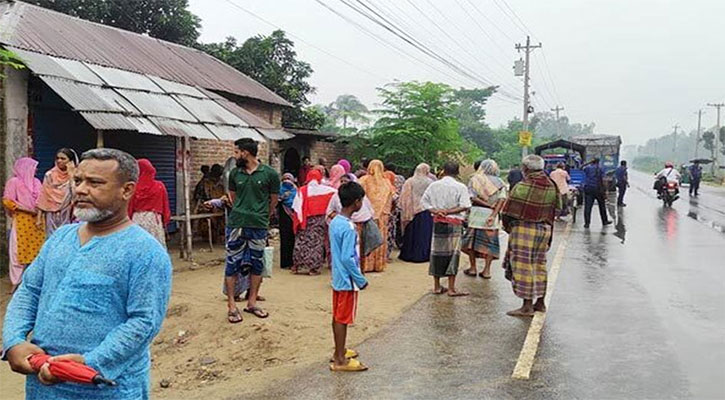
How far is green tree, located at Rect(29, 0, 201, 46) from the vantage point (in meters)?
21.8

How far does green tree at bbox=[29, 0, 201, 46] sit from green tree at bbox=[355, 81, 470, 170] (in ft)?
29.8

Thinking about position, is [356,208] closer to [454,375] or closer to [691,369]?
[454,375]

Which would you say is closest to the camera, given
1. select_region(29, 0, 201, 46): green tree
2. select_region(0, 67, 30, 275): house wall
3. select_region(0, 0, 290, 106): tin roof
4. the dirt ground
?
the dirt ground

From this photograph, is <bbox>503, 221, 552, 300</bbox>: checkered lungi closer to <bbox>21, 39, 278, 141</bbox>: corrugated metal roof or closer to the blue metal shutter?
<bbox>21, 39, 278, 141</bbox>: corrugated metal roof

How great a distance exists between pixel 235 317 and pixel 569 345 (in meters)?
3.28

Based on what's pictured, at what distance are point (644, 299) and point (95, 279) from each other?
7.02 meters

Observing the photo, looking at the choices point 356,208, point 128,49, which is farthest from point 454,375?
point 128,49

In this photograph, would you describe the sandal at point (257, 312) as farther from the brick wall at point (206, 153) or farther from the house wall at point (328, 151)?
the house wall at point (328, 151)

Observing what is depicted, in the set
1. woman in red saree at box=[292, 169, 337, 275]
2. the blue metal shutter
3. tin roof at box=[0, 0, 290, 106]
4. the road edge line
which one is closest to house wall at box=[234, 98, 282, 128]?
tin roof at box=[0, 0, 290, 106]

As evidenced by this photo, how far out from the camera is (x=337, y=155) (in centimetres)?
1997

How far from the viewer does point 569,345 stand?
5.84 m

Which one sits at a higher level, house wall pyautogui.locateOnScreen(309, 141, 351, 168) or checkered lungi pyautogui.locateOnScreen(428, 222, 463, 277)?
house wall pyautogui.locateOnScreen(309, 141, 351, 168)

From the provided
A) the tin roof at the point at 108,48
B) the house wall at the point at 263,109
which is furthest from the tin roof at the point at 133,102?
the house wall at the point at 263,109

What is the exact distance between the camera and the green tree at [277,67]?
2252 centimetres
